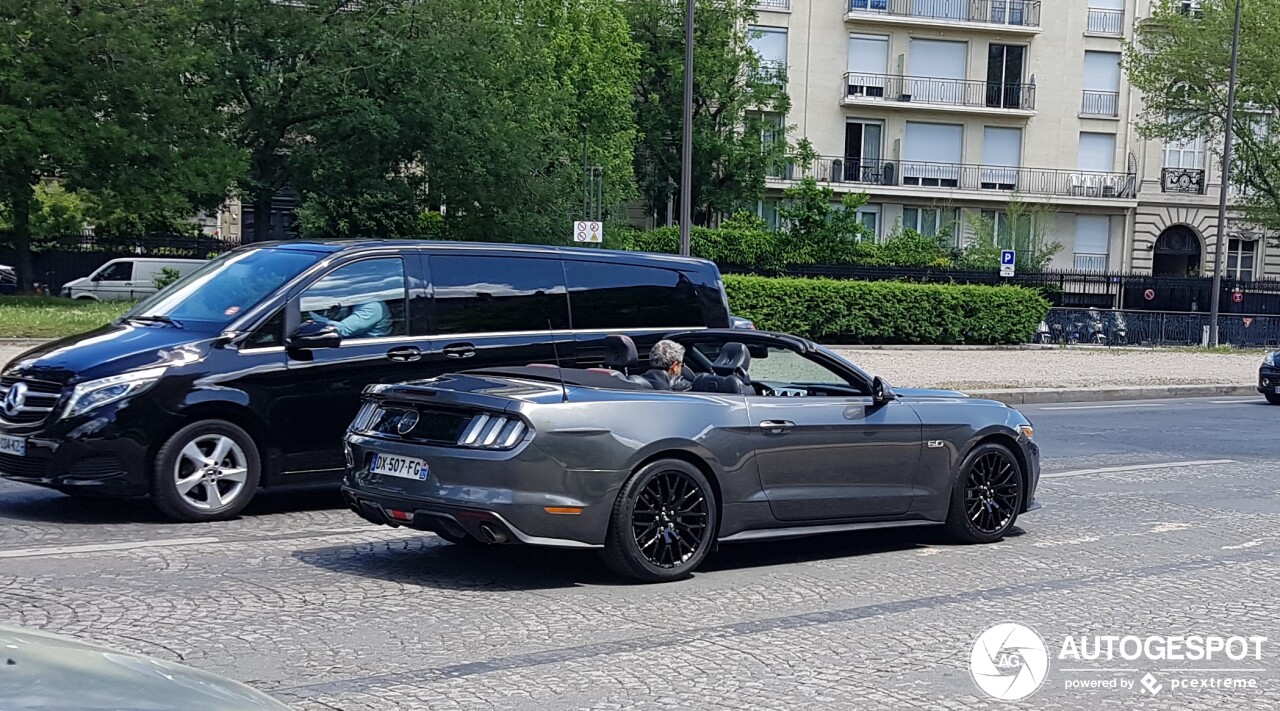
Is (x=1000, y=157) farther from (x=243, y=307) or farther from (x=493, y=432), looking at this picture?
(x=493, y=432)

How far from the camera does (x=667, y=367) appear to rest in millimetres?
8367

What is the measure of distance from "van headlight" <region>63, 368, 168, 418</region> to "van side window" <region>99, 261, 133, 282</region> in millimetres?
34213

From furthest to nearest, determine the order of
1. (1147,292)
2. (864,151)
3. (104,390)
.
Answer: (864,151), (1147,292), (104,390)

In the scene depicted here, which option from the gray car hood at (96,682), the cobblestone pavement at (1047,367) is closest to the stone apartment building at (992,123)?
the cobblestone pavement at (1047,367)

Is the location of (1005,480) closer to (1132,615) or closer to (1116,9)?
(1132,615)

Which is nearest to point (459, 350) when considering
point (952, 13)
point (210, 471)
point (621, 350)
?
point (210, 471)

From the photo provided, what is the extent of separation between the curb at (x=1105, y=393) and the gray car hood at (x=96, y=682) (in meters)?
18.4

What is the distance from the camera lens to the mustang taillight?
Answer: 23.7ft

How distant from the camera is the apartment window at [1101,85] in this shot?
57688 millimetres

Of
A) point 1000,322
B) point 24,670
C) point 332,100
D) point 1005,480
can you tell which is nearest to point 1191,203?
point 1000,322

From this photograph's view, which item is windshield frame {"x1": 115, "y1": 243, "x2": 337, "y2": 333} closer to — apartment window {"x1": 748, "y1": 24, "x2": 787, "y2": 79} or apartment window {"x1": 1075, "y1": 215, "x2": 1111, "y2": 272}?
apartment window {"x1": 748, "y1": 24, "x2": 787, "y2": 79}

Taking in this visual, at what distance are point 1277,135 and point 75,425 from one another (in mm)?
53750

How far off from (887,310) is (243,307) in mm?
25521

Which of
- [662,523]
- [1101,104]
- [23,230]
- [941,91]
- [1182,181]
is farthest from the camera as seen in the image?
[1182,181]
